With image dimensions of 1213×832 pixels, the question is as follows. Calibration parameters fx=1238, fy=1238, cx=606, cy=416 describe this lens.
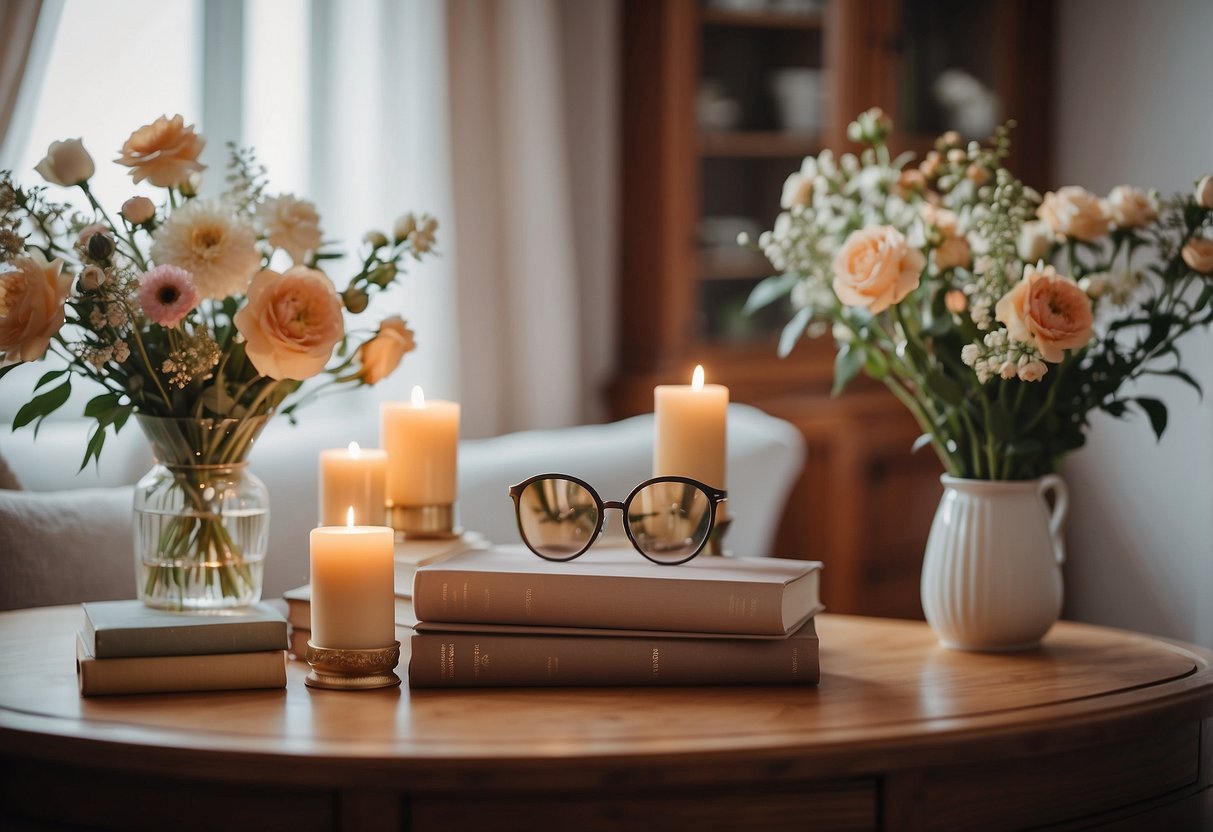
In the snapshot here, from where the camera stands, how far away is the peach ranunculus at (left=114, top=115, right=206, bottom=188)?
3.76 ft

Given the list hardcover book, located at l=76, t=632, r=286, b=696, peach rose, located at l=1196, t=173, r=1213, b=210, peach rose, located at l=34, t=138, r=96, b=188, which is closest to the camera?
hardcover book, located at l=76, t=632, r=286, b=696

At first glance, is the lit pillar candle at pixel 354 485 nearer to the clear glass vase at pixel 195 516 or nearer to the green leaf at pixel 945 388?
the clear glass vase at pixel 195 516

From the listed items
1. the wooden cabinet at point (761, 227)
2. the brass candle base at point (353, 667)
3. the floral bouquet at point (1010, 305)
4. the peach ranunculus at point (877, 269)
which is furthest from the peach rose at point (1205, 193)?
the wooden cabinet at point (761, 227)

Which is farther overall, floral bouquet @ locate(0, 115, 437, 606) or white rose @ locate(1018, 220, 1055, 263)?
white rose @ locate(1018, 220, 1055, 263)

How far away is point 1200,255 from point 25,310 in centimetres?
112

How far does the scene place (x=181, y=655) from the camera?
1043 mm

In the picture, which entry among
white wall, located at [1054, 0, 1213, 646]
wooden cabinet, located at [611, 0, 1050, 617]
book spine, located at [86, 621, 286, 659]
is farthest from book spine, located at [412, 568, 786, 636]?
white wall, located at [1054, 0, 1213, 646]

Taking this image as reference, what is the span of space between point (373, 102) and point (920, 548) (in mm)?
1747

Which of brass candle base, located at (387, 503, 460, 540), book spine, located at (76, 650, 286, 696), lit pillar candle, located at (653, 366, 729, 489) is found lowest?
book spine, located at (76, 650, 286, 696)

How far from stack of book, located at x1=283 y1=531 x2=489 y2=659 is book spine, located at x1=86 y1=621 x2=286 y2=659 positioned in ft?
0.36

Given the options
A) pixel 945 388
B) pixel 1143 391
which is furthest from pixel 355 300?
pixel 1143 391

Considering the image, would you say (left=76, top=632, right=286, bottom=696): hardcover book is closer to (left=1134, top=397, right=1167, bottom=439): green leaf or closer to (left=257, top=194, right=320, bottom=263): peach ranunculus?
(left=257, top=194, right=320, bottom=263): peach ranunculus

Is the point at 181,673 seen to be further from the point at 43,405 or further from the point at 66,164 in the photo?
the point at 66,164

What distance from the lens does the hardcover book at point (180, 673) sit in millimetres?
1027
